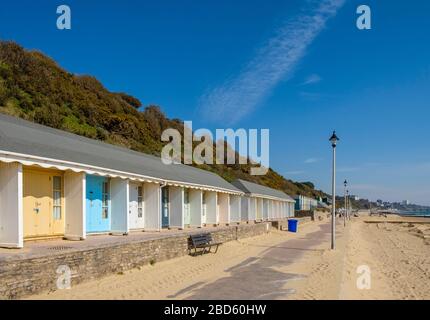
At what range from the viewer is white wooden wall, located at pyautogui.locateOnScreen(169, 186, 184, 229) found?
20125mm

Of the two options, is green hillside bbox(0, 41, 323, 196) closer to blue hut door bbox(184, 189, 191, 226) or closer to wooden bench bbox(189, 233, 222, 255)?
blue hut door bbox(184, 189, 191, 226)

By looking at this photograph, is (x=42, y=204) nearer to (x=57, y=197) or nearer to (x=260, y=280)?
(x=57, y=197)

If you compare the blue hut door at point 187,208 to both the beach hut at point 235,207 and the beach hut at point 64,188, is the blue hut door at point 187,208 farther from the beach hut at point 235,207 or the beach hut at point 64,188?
the beach hut at point 235,207

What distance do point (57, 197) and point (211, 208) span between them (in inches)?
546

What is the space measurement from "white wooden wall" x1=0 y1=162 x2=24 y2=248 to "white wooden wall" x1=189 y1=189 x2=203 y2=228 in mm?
13068

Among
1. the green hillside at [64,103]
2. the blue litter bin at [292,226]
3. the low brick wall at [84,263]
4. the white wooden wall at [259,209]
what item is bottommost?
the blue litter bin at [292,226]

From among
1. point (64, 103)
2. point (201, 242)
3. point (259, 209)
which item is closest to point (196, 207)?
point (201, 242)

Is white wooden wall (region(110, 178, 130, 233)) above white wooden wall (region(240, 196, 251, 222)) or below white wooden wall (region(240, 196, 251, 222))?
above

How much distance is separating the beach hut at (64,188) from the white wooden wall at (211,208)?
648 centimetres

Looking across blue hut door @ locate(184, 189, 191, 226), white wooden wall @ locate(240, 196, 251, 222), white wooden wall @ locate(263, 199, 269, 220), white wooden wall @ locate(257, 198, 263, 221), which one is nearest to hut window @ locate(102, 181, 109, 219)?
blue hut door @ locate(184, 189, 191, 226)

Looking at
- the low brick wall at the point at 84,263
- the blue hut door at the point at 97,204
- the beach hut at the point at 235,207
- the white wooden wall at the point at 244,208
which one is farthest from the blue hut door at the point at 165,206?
the white wooden wall at the point at 244,208

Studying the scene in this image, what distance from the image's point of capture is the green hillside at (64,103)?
31875mm

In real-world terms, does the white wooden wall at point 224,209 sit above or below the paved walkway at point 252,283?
above

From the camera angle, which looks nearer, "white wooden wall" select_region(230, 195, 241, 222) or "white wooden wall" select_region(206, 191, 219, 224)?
"white wooden wall" select_region(206, 191, 219, 224)
